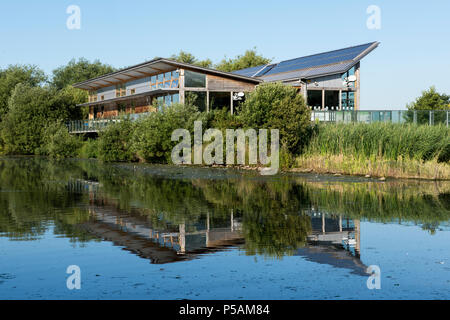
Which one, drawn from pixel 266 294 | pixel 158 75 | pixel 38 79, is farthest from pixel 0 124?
pixel 266 294

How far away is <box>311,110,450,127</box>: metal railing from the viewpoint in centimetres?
3553

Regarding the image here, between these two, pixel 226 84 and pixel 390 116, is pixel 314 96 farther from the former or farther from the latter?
pixel 390 116

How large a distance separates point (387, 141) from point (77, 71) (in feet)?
258

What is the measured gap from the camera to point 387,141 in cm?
2770

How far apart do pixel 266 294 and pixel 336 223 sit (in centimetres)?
612

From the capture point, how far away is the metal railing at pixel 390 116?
35.5 meters

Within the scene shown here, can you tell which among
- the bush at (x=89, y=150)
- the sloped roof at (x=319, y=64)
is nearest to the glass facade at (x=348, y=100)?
the sloped roof at (x=319, y=64)

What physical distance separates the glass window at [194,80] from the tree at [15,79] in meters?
38.4

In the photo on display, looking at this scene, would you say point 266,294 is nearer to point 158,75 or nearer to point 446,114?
point 446,114

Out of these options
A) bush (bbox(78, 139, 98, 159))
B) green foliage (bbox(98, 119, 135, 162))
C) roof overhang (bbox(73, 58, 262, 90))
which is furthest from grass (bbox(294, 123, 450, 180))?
bush (bbox(78, 139, 98, 159))

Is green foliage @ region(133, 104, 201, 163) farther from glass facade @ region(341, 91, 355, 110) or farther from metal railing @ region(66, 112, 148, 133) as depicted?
glass facade @ region(341, 91, 355, 110)

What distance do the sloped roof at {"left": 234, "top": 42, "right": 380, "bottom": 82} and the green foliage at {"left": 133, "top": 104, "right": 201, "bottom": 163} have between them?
34.3 ft

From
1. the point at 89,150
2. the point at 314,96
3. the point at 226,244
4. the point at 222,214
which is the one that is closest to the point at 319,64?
the point at 314,96

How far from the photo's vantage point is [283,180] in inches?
977
